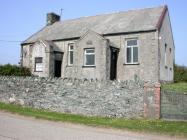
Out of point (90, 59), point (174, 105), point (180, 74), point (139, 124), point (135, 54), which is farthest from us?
point (180, 74)

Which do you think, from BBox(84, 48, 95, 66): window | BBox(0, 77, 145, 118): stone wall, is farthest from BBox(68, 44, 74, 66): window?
BBox(0, 77, 145, 118): stone wall

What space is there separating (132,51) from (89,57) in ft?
12.7

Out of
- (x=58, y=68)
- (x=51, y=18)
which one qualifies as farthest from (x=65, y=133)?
(x=51, y=18)

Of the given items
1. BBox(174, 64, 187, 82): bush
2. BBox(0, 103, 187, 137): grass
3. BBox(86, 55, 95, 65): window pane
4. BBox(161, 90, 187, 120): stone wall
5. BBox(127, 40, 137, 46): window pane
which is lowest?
BBox(0, 103, 187, 137): grass

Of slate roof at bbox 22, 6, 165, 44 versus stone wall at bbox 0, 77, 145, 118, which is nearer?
stone wall at bbox 0, 77, 145, 118

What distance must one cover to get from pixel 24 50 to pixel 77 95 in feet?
63.9

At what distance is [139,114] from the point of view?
601 inches

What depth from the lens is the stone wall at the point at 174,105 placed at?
14445 mm

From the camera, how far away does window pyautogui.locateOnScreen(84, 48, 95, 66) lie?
87.2 ft

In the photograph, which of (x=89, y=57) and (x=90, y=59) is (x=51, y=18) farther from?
(x=90, y=59)

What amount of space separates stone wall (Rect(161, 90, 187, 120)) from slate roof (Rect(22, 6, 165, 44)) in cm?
1105

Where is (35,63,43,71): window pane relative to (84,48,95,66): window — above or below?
below

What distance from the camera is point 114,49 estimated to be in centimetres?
2642

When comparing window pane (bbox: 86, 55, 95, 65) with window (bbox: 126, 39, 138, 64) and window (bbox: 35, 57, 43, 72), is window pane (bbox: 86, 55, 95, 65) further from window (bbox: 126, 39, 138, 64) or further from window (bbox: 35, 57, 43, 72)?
window (bbox: 35, 57, 43, 72)
